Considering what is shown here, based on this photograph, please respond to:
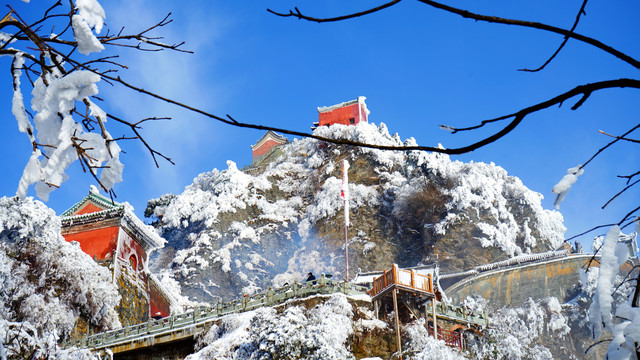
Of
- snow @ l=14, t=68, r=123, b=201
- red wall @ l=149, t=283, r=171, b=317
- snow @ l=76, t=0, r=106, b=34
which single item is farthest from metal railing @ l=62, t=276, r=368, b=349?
snow @ l=76, t=0, r=106, b=34

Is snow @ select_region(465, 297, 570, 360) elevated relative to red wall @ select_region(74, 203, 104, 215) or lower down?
lower down

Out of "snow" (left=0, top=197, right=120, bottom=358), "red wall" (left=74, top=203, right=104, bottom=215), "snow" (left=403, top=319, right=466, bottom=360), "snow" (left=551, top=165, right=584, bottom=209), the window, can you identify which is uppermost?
"red wall" (left=74, top=203, right=104, bottom=215)

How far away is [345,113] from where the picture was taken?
57531 mm

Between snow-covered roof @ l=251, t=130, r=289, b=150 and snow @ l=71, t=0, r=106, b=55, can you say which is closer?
snow @ l=71, t=0, r=106, b=55

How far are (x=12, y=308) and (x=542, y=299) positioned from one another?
3115 cm

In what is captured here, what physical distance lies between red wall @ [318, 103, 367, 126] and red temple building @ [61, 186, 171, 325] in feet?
105

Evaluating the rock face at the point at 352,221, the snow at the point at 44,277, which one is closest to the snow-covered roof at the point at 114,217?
the snow at the point at 44,277

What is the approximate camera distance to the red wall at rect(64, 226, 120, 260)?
25094mm

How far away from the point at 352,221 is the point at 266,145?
21.3m

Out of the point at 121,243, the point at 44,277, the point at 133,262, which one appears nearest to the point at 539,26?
the point at 44,277

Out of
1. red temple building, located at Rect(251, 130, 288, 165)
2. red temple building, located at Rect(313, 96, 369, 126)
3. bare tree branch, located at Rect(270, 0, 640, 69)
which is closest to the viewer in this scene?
bare tree branch, located at Rect(270, 0, 640, 69)

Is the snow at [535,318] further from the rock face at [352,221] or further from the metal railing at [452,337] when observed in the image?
the metal railing at [452,337]

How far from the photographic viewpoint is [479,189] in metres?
46.2

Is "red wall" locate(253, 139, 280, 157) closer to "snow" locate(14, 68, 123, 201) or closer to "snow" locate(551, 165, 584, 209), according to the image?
"snow" locate(14, 68, 123, 201)
